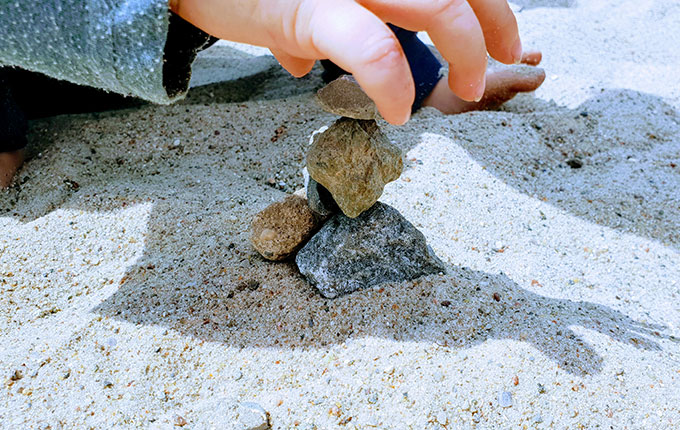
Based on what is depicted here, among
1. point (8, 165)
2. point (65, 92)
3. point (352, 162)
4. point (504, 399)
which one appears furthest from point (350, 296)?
point (65, 92)

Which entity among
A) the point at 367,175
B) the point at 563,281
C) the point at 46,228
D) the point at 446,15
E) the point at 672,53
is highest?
the point at 446,15

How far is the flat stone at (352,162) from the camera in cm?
147

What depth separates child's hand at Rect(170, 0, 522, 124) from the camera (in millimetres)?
921

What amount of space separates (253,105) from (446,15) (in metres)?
1.86

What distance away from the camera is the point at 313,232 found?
168 centimetres

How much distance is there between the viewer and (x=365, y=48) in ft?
2.99

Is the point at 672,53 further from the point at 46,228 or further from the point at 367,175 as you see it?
the point at 46,228

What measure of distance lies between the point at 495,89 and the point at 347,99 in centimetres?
177

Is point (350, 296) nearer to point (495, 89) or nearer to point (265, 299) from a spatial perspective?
point (265, 299)

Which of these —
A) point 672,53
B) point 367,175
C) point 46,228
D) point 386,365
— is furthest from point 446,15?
point 672,53

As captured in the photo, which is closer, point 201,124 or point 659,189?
point 659,189

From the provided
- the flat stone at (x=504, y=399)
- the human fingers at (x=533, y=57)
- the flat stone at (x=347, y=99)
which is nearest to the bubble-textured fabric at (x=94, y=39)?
the flat stone at (x=347, y=99)

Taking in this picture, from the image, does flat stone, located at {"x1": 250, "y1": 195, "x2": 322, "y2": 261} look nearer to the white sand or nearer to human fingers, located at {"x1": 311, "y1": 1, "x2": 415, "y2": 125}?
the white sand

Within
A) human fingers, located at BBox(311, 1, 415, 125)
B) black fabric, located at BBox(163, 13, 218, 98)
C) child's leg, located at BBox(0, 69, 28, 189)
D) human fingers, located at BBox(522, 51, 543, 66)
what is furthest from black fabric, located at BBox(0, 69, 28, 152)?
human fingers, located at BBox(522, 51, 543, 66)
